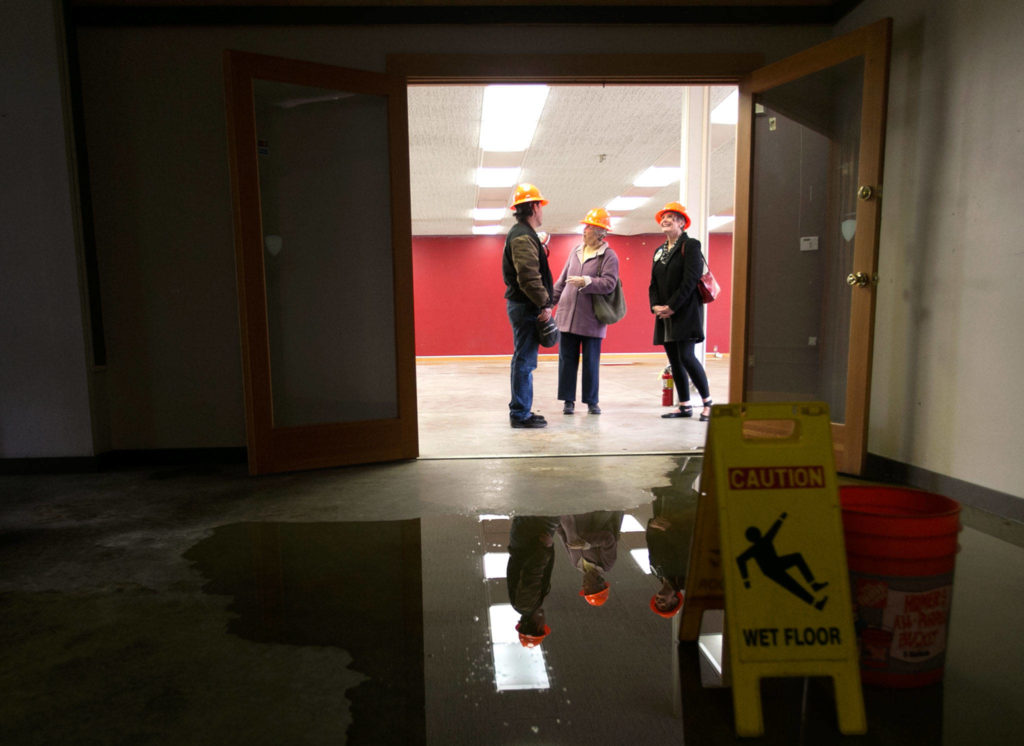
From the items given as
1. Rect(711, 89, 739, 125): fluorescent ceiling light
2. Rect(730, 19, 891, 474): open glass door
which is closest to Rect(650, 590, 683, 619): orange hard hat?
Rect(730, 19, 891, 474): open glass door

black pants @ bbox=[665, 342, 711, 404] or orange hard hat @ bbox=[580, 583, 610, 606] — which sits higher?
black pants @ bbox=[665, 342, 711, 404]

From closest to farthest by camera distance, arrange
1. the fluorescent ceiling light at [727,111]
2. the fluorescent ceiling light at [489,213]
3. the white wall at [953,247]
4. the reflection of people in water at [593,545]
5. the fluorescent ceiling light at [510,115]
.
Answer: the reflection of people in water at [593,545], the white wall at [953,247], the fluorescent ceiling light at [510,115], the fluorescent ceiling light at [727,111], the fluorescent ceiling light at [489,213]

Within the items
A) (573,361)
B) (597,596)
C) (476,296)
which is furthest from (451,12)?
→ (476,296)

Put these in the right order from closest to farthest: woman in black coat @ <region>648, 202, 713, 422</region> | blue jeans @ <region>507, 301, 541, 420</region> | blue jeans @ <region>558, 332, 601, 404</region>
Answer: blue jeans @ <region>507, 301, 541, 420</region>, woman in black coat @ <region>648, 202, 713, 422</region>, blue jeans @ <region>558, 332, 601, 404</region>

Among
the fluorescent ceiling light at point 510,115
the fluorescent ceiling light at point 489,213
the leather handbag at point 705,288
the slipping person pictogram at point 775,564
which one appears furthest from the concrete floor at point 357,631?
the fluorescent ceiling light at point 489,213

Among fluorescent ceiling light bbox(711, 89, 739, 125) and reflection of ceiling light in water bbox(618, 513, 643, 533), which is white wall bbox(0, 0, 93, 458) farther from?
fluorescent ceiling light bbox(711, 89, 739, 125)

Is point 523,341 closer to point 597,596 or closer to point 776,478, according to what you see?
point 597,596

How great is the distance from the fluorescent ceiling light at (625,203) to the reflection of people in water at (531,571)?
8.48m

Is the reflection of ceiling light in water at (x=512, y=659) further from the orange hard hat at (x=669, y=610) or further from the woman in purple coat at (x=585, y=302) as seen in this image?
the woman in purple coat at (x=585, y=302)

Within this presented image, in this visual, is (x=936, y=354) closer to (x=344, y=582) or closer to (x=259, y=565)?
(x=344, y=582)

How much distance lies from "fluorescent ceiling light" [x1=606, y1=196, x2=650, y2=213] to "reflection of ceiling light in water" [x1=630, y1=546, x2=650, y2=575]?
8.66 m

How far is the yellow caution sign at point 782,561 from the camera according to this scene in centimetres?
117

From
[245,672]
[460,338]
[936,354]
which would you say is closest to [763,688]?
[245,672]

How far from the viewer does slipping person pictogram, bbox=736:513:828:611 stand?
3.91ft
